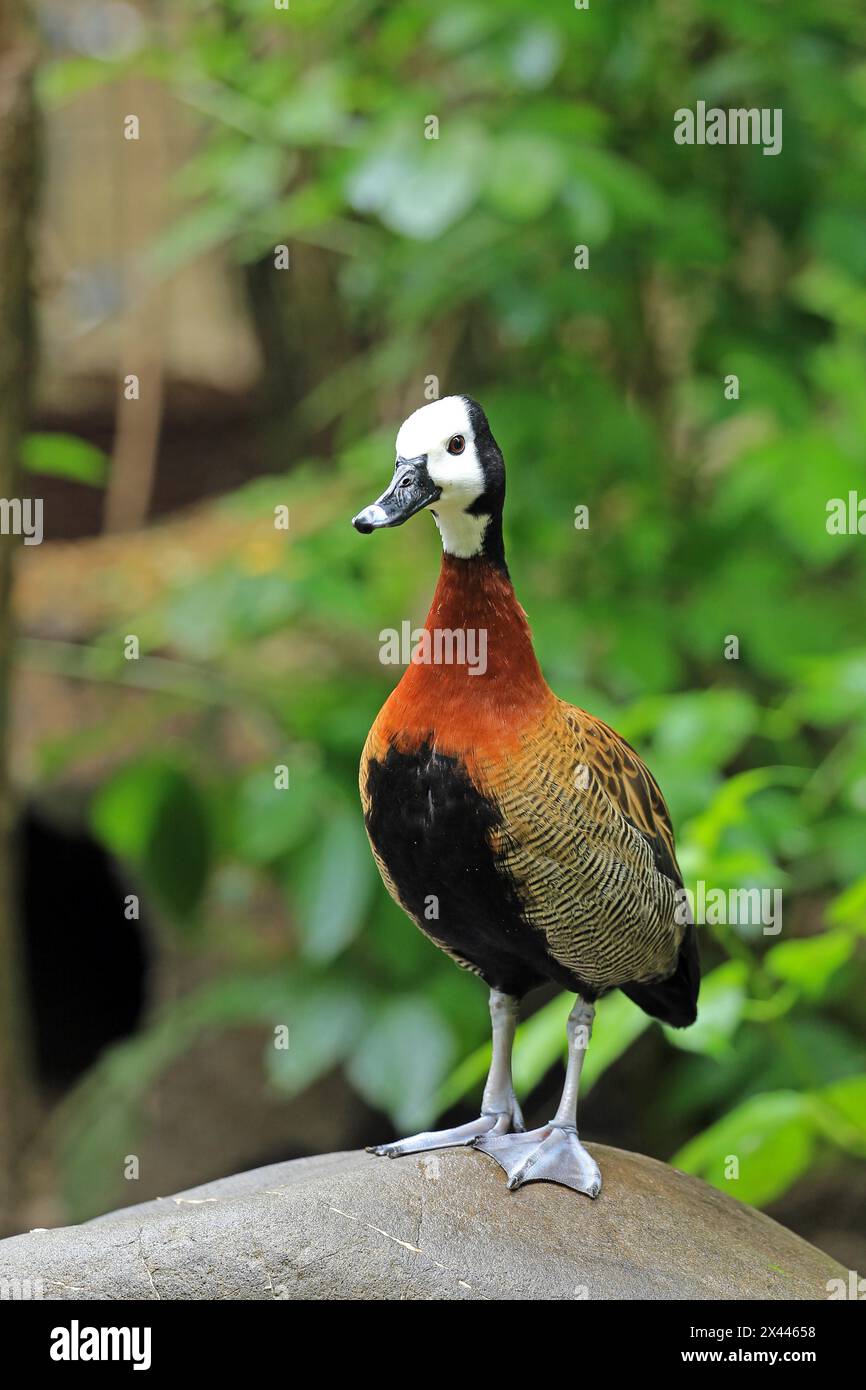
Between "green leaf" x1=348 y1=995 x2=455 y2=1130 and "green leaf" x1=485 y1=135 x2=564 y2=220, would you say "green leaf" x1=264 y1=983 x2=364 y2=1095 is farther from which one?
"green leaf" x1=485 y1=135 x2=564 y2=220

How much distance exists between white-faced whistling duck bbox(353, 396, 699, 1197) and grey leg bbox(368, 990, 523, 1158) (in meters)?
0.21

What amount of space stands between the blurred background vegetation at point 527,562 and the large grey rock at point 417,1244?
402 millimetres

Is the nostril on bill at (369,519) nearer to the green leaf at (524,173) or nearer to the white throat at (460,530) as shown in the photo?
the white throat at (460,530)

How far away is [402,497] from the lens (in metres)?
2.45

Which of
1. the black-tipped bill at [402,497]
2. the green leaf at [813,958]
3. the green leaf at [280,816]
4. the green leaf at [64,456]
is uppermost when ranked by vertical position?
the green leaf at [64,456]

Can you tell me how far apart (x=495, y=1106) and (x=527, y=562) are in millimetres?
2413

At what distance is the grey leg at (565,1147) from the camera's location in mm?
2961

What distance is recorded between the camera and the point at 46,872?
29.5 ft

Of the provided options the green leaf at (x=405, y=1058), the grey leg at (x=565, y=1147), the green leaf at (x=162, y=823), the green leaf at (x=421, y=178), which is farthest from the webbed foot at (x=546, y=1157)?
the green leaf at (x=421, y=178)

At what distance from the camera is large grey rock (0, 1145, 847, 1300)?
103 inches

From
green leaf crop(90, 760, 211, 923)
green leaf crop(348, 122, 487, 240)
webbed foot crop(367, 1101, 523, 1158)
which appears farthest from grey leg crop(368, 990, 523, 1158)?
green leaf crop(348, 122, 487, 240)

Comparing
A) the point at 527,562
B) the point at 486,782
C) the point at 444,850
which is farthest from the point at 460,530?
the point at 527,562
